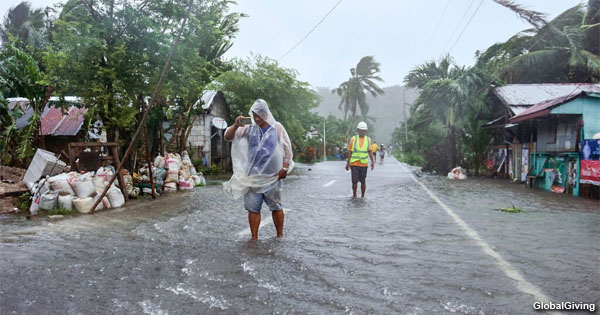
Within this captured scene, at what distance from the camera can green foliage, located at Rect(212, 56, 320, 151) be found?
2333cm

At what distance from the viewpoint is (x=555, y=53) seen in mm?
25719

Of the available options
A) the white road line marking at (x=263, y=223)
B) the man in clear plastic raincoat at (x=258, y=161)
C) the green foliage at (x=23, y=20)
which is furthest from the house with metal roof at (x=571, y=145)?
the green foliage at (x=23, y=20)

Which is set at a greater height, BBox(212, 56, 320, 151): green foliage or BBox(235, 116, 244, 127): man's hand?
BBox(212, 56, 320, 151): green foliage

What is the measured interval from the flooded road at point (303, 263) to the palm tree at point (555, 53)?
1855 centimetres

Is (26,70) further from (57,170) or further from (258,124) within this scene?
(258,124)

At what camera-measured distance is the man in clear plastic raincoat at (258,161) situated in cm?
573

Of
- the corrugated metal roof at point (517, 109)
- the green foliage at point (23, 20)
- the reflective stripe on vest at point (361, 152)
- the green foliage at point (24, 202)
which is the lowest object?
the green foliage at point (24, 202)

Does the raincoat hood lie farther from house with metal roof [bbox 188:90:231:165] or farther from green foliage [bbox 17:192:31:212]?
house with metal roof [bbox 188:90:231:165]

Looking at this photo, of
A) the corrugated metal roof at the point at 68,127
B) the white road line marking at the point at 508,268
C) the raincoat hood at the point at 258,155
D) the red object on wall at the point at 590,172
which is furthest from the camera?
the corrugated metal roof at the point at 68,127

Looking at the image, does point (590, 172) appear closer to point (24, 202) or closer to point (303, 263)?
point (303, 263)

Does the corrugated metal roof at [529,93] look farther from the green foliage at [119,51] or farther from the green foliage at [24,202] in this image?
the green foliage at [24,202]

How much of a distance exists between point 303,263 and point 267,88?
63.8 feet

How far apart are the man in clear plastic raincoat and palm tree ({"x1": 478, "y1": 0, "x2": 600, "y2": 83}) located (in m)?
20.5

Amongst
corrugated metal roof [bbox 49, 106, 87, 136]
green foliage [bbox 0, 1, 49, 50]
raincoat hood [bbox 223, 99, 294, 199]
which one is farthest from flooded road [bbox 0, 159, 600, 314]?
green foliage [bbox 0, 1, 49, 50]
